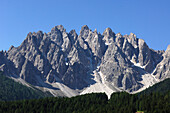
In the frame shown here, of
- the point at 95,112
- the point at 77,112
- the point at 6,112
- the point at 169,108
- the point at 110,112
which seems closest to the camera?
the point at 169,108

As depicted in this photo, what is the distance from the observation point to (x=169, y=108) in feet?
480

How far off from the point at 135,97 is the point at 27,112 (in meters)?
79.8

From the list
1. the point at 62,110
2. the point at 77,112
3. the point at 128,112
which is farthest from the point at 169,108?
the point at 62,110

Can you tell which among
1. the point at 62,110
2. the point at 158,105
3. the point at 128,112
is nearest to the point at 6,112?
the point at 62,110

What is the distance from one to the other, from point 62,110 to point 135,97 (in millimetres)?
54511

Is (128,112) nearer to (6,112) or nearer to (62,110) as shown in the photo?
(62,110)

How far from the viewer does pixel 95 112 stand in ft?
547

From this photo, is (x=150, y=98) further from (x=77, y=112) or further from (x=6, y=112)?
(x=6, y=112)

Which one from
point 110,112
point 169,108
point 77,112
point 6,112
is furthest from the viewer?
point 6,112

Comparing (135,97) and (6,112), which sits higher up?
(135,97)

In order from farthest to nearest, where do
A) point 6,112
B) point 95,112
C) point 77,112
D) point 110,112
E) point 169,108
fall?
point 6,112 < point 77,112 < point 95,112 < point 110,112 < point 169,108

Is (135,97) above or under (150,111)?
above

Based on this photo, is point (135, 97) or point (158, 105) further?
point (135, 97)

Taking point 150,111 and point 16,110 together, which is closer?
point 150,111
